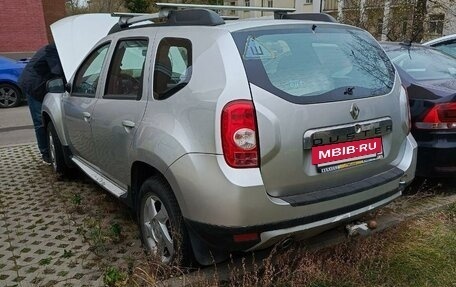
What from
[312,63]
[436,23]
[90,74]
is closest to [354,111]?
[312,63]

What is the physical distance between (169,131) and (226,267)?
103 centimetres

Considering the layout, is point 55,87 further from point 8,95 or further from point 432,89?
point 8,95

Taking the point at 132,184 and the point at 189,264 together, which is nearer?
the point at 189,264

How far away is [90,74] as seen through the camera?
4.00 metres

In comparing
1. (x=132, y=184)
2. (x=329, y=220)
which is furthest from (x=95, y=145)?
(x=329, y=220)

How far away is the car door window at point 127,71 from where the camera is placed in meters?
3.09

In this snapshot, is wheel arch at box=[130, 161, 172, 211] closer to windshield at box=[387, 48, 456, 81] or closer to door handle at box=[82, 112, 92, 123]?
door handle at box=[82, 112, 92, 123]

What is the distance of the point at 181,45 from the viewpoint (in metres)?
2.72

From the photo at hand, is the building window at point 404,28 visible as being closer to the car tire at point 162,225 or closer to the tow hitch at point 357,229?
the tow hitch at point 357,229

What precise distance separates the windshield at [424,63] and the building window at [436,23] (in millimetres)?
9024

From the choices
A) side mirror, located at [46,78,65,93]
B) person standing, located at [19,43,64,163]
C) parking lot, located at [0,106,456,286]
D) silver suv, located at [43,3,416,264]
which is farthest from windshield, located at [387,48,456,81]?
person standing, located at [19,43,64,163]

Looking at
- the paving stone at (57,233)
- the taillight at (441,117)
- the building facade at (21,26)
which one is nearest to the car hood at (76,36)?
the paving stone at (57,233)

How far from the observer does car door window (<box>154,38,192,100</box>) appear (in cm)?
261

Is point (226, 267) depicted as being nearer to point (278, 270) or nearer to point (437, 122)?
point (278, 270)
